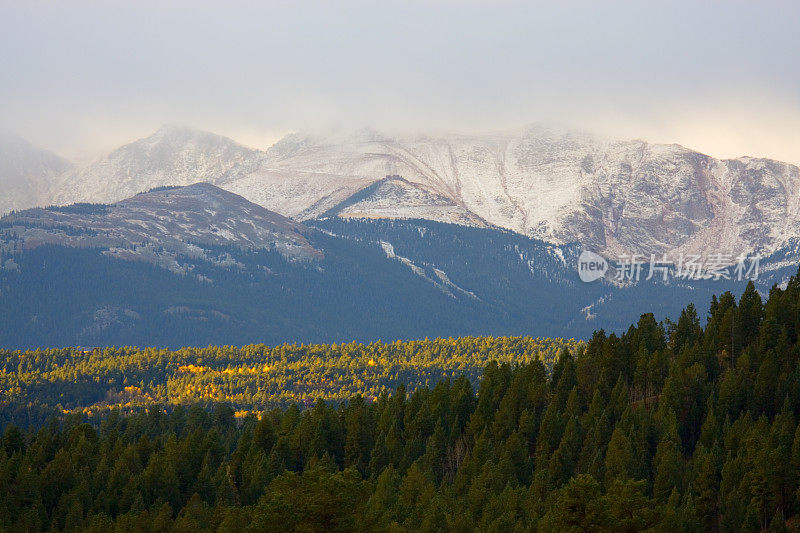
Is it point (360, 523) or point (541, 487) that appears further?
point (541, 487)

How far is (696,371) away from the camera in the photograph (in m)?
188

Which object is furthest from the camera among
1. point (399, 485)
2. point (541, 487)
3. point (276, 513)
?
point (399, 485)

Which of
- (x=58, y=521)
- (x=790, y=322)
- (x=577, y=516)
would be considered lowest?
(x=58, y=521)

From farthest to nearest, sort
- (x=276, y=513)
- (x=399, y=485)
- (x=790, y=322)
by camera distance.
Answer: (x=790, y=322)
(x=399, y=485)
(x=276, y=513)

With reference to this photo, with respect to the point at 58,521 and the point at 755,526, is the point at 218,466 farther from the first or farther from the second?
the point at 755,526

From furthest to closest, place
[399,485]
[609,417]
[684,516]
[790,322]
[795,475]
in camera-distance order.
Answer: [790,322]
[609,417]
[399,485]
[795,475]
[684,516]

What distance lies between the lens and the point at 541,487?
160 meters

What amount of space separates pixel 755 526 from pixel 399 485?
53.1m

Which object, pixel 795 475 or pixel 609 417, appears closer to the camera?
pixel 795 475

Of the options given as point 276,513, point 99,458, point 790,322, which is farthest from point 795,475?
point 99,458

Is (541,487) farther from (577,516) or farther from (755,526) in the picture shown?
(577,516)

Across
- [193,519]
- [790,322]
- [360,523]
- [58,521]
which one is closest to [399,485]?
[193,519]

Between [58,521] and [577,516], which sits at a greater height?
[577,516]

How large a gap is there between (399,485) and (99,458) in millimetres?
57158
